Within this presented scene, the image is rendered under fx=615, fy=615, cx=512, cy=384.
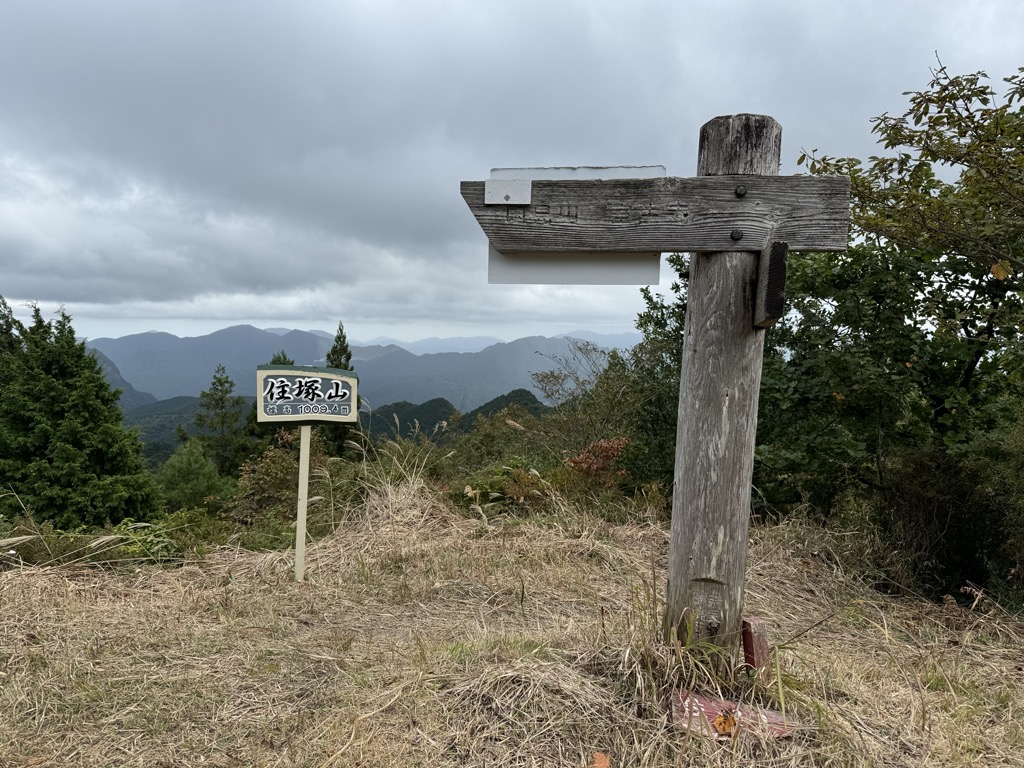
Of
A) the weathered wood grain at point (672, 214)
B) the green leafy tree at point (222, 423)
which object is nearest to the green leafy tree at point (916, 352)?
the weathered wood grain at point (672, 214)

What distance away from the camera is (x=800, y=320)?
5430 millimetres

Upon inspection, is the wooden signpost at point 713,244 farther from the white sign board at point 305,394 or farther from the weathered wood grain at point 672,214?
the white sign board at point 305,394

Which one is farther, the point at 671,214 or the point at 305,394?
the point at 305,394

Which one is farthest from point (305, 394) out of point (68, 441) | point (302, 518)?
point (68, 441)

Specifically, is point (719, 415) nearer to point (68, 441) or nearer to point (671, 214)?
point (671, 214)

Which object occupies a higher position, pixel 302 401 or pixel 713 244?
pixel 713 244

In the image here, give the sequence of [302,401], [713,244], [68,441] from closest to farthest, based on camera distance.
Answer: [713,244], [302,401], [68,441]

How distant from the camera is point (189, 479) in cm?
3095

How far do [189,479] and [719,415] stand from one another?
33707 millimetres

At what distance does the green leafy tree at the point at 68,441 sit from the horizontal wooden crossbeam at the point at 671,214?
2424 centimetres

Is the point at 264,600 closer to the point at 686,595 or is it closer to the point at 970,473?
the point at 686,595

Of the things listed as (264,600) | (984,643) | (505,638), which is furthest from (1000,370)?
(264,600)

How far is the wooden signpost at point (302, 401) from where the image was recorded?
4.39 m

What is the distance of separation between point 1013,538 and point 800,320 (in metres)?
2.22
